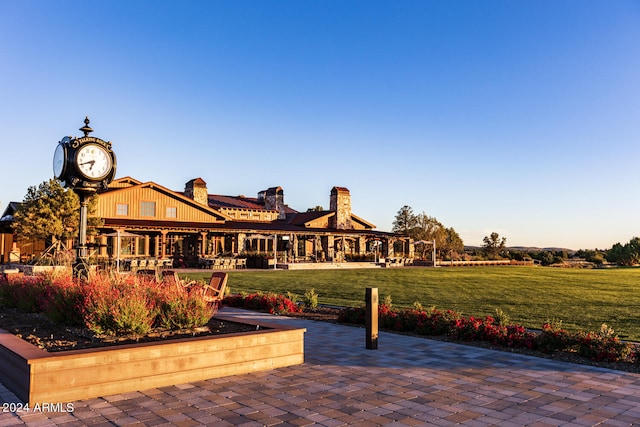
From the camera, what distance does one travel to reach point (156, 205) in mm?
33312

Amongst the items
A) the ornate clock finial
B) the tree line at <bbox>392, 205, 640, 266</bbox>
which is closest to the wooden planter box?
the ornate clock finial

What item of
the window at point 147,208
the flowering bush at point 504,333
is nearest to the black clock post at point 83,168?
the flowering bush at point 504,333

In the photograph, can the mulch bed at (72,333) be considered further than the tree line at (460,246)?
No

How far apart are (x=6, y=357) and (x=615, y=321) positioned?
11136 millimetres

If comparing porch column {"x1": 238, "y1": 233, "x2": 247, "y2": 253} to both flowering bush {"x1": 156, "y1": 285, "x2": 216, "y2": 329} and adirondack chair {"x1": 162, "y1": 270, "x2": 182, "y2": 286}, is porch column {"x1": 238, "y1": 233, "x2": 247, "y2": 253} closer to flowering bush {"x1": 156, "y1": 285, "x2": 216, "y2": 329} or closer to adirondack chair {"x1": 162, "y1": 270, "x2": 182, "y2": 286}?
adirondack chair {"x1": 162, "y1": 270, "x2": 182, "y2": 286}

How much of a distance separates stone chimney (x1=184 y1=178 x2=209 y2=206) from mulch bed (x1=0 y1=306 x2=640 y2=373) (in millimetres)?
30368

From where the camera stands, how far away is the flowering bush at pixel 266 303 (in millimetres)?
11242

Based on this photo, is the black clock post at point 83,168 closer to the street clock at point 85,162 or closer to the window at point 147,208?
the street clock at point 85,162

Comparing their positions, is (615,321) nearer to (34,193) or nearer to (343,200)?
(34,193)

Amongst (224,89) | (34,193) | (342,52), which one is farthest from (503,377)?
(34,193)

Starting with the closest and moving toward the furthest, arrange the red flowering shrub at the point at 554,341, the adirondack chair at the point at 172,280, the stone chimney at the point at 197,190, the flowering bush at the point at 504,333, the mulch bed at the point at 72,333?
the mulch bed at the point at 72,333
the flowering bush at the point at 504,333
the red flowering shrub at the point at 554,341
the adirondack chair at the point at 172,280
the stone chimney at the point at 197,190

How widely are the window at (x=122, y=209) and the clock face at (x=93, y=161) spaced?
82.5ft

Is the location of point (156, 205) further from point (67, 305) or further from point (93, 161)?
point (67, 305)

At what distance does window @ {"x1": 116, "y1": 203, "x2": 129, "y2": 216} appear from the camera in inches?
1243
